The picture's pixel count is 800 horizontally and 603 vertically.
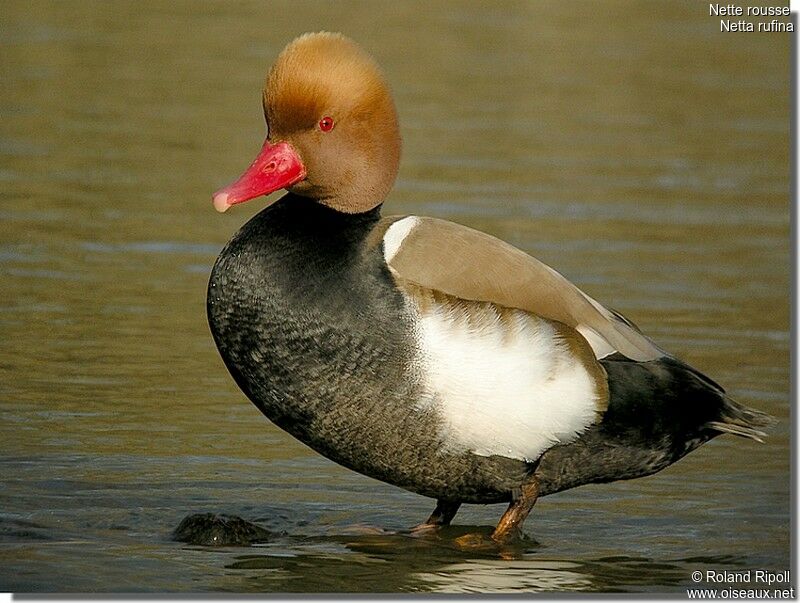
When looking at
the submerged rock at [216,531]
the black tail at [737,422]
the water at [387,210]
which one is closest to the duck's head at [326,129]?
the submerged rock at [216,531]

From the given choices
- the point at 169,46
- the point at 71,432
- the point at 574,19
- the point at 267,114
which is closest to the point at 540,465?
the point at 267,114

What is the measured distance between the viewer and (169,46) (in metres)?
16.8

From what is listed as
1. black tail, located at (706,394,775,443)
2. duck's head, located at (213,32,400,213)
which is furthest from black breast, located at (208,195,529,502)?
black tail, located at (706,394,775,443)

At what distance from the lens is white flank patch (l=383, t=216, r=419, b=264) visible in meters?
5.30

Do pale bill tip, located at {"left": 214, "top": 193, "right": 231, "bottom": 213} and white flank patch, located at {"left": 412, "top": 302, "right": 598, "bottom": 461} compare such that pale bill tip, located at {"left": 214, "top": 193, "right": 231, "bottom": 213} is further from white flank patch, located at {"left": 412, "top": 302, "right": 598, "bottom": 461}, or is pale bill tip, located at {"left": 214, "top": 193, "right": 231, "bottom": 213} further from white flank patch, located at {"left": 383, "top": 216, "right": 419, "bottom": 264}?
white flank patch, located at {"left": 412, "top": 302, "right": 598, "bottom": 461}

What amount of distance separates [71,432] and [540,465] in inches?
81.6

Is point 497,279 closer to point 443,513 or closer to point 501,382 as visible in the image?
point 501,382

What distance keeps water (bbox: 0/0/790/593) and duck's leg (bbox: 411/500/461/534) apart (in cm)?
7

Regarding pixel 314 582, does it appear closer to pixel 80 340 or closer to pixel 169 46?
pixel 80 340

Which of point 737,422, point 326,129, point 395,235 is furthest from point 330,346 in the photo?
point 737,422

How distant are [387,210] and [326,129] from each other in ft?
15.6

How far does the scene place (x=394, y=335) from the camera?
5.13 metres

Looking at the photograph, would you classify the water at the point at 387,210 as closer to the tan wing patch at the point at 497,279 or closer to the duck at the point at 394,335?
the duck at the point at 394,335

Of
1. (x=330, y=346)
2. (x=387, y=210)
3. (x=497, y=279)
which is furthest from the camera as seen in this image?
(x=387, y=210)
